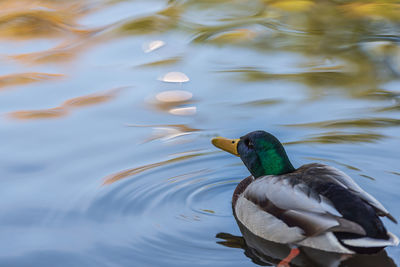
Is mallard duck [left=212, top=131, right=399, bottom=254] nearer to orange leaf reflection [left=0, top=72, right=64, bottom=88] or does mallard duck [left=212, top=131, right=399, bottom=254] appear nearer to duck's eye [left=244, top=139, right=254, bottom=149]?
duck's eye [left=244, top=139, right=254, bottom=149]

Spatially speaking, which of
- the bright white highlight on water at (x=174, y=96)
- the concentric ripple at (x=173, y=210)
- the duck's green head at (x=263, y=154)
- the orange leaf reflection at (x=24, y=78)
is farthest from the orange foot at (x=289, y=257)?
the orange leaf reflection at (x=24, y=78)

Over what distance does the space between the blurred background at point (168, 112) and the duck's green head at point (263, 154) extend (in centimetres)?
31

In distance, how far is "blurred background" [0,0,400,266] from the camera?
4.84 metres

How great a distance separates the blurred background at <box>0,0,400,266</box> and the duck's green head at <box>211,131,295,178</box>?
314mm

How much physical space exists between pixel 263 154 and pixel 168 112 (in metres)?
2.02

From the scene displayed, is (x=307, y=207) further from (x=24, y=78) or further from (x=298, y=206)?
(x=24, y=78)

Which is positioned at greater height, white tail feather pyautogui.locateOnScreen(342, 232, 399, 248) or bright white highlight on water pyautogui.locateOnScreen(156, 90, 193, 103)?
bright white highlight on water pyautogui.locateOnScreen(156, 90, 193, 103)

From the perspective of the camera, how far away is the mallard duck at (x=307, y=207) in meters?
4.11

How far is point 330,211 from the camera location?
421cm

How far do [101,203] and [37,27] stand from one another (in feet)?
17.9

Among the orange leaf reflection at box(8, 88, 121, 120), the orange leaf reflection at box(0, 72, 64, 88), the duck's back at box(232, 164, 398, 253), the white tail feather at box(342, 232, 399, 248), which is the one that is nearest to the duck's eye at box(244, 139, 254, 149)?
the duck's back at box(232, 164, 398, 253)

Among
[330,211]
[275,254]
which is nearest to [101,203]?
[275,254]

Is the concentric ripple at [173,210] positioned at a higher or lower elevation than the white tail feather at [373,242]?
lower

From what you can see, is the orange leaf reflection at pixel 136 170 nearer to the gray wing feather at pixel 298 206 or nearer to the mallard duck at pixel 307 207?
the mallard duck at pixel 307 207
